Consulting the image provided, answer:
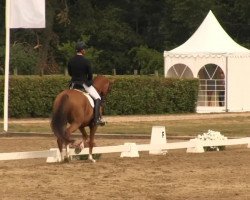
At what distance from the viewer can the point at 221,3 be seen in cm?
6606

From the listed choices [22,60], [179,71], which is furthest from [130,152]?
[22,60]

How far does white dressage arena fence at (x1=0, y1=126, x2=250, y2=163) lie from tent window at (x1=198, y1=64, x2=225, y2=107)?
2070cm

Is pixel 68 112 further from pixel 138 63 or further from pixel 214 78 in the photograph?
pixel 138 63

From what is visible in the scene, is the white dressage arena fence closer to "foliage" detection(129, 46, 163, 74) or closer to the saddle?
the saddle

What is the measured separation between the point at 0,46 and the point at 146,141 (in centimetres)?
3345

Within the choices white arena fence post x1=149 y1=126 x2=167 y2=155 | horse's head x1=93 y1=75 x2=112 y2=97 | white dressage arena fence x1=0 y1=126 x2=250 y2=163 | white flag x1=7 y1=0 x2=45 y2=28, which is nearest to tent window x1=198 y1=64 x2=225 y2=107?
white flag x1=7 y1=0 x2=45 y2=28

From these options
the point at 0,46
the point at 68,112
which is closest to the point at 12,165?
the point at 68,112


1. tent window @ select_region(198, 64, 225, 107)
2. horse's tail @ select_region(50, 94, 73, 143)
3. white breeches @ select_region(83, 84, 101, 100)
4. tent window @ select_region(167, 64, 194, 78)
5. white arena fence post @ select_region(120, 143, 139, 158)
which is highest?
tent window @ select_region(167, 64, 194, 78)

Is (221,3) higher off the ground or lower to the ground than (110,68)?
higher

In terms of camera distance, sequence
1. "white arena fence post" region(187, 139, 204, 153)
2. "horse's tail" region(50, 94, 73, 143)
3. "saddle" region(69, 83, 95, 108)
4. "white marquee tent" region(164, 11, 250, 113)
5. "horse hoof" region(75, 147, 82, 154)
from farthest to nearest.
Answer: "white marquee tent" region(164, 11, 250, 113)
"white arena fence post" region(187, 139, 204, 153)
"saddle" region(69, 83, 95, 108)
"horse hoof" region(75, 147, 82, 154)
"horse's tail" region(50, 94, 73, 143)

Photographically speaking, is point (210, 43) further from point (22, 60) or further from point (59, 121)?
point (59, 121)

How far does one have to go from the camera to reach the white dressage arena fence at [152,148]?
1806 cm

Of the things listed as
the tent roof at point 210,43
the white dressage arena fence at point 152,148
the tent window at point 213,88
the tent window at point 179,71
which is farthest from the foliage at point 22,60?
the white dressage arena fence at point 152,148

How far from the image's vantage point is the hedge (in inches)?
1487
